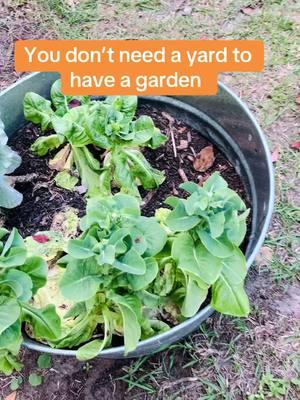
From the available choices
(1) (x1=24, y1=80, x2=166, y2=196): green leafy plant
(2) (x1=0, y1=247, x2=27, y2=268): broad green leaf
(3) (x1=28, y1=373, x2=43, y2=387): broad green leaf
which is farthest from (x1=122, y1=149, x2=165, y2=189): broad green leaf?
(3) (x1=28, y1=373, x2=43, y2=387): broad green leaf

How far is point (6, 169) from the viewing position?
1.74 meters

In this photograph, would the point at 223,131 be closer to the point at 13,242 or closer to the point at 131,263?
the point at 131,263

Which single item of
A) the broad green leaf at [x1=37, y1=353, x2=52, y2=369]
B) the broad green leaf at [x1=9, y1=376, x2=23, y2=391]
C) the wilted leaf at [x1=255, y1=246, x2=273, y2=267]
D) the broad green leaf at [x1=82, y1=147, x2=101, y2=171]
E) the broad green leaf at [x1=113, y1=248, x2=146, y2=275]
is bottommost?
the broad green leaf at [x1=9, y1=376, x2=23, y2=391]

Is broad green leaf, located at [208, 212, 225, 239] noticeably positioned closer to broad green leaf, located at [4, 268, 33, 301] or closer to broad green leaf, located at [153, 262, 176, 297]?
broad green leaf, located at [153, 262, 176, 297]

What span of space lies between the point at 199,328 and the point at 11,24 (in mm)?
1750

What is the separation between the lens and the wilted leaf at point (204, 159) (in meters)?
2.03

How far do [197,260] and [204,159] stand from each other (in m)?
0.72

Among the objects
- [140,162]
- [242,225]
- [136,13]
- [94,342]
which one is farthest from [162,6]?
[94,342]

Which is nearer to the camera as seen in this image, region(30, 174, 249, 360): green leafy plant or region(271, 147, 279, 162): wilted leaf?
region(30, 174, 249, 360): green leafy plant

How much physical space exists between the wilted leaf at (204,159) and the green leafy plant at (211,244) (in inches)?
23.0

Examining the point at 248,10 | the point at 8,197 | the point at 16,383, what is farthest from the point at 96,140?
the point at 248,10

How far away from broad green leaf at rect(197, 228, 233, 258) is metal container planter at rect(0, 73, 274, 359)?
0.25m

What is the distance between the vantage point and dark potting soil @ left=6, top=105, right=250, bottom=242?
194cm

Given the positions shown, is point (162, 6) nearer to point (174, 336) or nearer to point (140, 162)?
point (140, 162)
